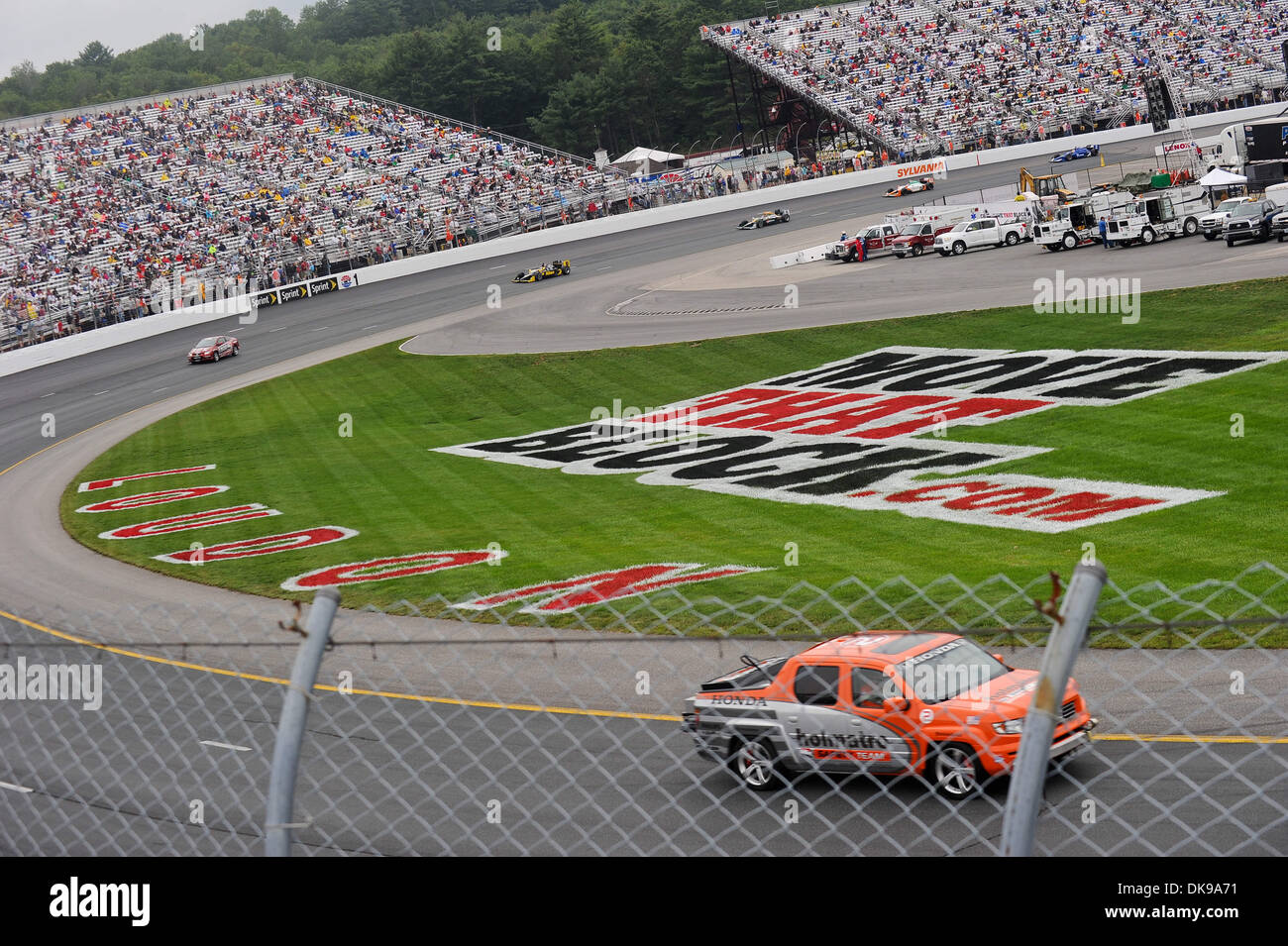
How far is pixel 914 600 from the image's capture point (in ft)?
57.3

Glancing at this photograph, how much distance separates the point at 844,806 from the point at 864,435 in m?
20.1

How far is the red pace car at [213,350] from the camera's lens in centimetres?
5628

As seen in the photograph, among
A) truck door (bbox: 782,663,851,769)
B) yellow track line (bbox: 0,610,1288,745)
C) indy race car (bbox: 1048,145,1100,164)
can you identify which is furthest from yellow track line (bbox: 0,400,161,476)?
indy race car (bbox: 1048,145,1100,164)

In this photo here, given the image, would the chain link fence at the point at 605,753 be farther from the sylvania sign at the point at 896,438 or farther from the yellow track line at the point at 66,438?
the yellow track line at the point at 66,438

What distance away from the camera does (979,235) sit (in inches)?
2127

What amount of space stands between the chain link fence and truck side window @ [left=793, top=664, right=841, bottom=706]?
336 millimetres

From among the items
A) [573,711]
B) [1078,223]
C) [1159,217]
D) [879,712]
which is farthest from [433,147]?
[879,712]

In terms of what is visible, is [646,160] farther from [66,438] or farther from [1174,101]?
[66,438]

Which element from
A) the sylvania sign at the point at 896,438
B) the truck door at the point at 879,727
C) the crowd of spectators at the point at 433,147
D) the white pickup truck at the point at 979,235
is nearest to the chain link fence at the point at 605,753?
the truck door at the point at 879,727

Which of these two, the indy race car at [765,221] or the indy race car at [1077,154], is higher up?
the indy race car at [1077,154]

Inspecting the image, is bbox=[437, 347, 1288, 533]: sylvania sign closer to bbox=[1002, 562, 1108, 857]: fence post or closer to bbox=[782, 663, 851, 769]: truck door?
bbox=[782, 663, 851, 769]: truck door

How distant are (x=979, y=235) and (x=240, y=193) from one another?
44.4m

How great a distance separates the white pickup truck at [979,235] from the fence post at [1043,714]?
5214 centimetres

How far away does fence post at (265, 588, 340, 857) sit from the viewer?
4.72m
